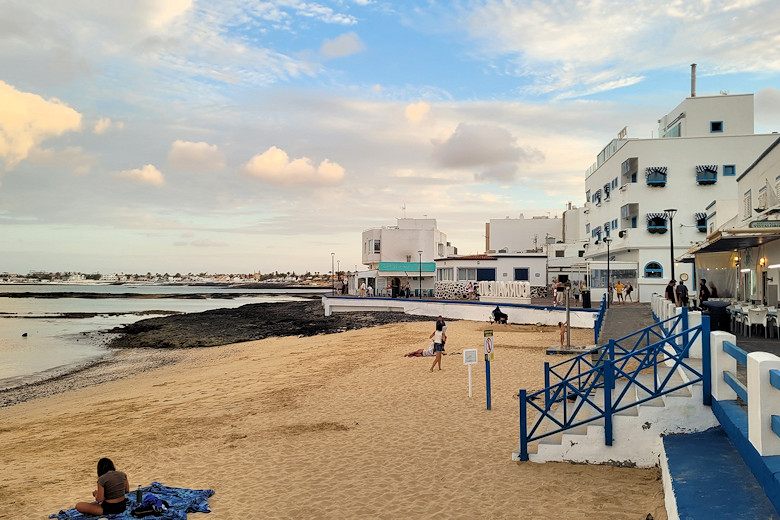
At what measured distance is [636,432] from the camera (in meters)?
8.31

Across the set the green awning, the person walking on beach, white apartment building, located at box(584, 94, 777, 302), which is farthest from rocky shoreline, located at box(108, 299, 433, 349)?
the person walking on beach

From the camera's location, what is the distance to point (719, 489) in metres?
5.50

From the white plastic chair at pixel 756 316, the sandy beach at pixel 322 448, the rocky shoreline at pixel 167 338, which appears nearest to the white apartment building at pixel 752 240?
the white plastic chair at pixel 756 316

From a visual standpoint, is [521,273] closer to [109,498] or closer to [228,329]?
[228,329]

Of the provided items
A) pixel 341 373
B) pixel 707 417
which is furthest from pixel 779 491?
pixel 341 373

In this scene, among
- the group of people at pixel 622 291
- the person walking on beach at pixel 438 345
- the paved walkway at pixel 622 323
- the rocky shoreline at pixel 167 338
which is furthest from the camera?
the group of people at pixel 622 291

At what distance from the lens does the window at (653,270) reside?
38.5 m

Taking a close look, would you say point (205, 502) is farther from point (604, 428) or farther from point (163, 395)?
point (163, 395)

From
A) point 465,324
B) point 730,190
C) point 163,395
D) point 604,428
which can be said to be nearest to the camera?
point 604,428

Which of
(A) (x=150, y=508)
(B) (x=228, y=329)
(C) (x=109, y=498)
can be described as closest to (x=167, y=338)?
(B) (x=228, y=329)

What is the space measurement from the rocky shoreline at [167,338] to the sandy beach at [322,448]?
3.98 metres

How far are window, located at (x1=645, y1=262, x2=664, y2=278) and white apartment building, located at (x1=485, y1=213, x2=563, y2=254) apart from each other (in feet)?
118

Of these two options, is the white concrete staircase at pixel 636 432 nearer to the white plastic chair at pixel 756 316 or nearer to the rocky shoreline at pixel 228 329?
the white plastic chair at pixel 756 316

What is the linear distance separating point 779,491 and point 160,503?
7191mm
